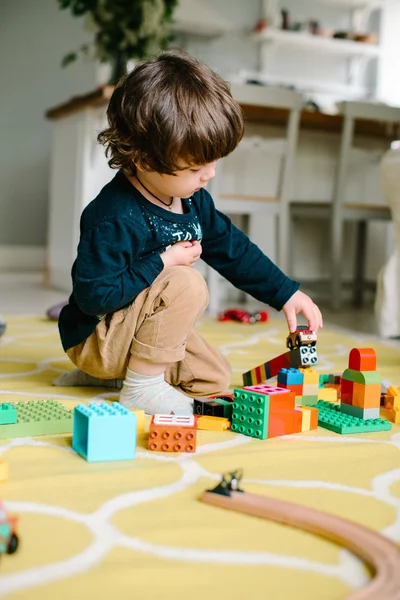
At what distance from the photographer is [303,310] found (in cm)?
117

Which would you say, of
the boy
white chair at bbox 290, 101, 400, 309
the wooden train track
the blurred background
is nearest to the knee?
the boy

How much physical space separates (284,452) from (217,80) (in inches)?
21.4

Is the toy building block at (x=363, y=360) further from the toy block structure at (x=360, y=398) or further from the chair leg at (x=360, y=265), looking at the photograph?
the chair leg at (x=360, y=265)

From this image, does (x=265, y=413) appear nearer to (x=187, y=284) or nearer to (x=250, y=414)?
(x=250, y=414)

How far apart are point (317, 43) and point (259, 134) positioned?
1296 millimetres

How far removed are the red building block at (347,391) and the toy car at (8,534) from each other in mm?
585

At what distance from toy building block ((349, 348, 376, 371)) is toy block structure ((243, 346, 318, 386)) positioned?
8 cm

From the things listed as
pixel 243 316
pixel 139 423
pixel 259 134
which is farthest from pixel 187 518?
pixel 259 134

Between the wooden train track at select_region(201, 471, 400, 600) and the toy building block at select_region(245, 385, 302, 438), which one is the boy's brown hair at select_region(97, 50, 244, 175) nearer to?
the toy building block at select_region(245, 385, 302, 438)

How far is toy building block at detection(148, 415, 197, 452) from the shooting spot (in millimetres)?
880

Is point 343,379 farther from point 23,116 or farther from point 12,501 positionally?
point 23,116

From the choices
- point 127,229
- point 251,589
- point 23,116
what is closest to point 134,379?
point 127,229

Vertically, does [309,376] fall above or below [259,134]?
below

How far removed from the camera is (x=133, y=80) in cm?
102
